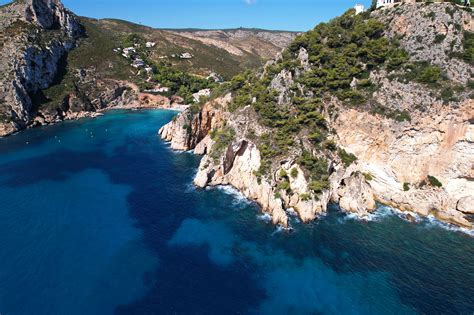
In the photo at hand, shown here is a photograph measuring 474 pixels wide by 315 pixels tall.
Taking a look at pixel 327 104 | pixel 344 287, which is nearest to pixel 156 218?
pixel 344 287

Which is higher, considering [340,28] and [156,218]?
[340,28]

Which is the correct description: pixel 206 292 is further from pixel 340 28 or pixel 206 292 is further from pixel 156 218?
pixel 340 28

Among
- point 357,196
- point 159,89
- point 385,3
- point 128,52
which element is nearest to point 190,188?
point 357,196

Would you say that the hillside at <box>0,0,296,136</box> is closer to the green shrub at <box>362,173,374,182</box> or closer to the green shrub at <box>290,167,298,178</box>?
the green shrub at <box>290,167,298,178</box>

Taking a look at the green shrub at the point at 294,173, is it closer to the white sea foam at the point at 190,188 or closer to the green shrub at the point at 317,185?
A: the green shrub at the point at 317,185

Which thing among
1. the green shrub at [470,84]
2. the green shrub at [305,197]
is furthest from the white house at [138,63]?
the green shrub at [470,84]

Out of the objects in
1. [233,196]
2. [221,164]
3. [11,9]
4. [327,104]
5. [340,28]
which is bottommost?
[233,196]

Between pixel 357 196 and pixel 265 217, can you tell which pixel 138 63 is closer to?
pixel 265 217
